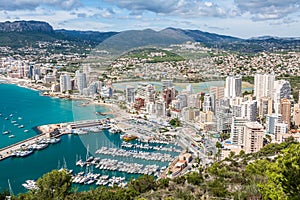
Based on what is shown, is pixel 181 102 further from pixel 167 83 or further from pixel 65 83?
pixel 65 83

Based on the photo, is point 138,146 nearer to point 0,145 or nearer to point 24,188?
point 24,188

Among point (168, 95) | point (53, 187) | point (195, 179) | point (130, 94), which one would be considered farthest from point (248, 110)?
point (53, 187)

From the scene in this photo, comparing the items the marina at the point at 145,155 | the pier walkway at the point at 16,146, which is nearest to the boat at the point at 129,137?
the marina at the point at 145,155

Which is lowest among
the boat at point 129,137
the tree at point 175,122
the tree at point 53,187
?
the boat at point 129,137

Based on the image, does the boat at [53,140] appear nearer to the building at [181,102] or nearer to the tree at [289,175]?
the building at [181,102]

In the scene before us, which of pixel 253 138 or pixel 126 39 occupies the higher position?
pixel 126 39

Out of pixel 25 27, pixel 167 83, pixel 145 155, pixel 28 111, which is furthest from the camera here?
pixel 25 27

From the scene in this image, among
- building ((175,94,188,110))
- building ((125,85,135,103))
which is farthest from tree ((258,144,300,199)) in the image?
building ((175,94,188,110))
